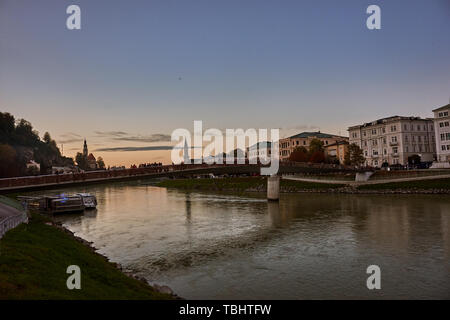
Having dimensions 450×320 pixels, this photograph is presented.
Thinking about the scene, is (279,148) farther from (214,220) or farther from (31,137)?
(31,137)

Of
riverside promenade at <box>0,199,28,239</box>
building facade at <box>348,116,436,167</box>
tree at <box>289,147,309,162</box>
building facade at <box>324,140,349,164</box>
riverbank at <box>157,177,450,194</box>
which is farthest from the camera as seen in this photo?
building facade at <box>324,140,349,164</box>

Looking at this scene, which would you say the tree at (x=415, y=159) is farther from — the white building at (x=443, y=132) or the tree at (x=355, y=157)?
the tree at (x=355, y=157)

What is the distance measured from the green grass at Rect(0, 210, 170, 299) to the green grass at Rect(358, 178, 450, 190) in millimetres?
55542

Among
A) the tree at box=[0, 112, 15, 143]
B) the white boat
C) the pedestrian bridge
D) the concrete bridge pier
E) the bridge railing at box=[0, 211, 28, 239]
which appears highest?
the tree at box=[0, 112, 15, 143]

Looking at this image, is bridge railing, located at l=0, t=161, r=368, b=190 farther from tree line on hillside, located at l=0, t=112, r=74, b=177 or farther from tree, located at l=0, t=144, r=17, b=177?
tree line on hillside, located at l=0, t=112, r=74, b=177

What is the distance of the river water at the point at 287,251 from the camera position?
14.8m

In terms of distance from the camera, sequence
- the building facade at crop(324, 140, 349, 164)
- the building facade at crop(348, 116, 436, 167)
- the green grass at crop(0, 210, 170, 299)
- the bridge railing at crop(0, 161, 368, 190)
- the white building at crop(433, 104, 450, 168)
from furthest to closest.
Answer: the building facade at crop(324, 140, 349, 164) < the building facade at crop(348, 116, 436, 167) < the white building at crop(433, 104, 450, 168) < the bridge railing at crop(0, 161, 368, 190) < the green grass at crop(0, 210, 170, 299)

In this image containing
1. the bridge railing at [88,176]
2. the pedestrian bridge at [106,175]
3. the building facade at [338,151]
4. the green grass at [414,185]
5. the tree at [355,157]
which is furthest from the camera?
the building facade at [338,151]

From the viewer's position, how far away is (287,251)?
21562 mm

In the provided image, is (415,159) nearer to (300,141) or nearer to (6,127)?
(300,141)

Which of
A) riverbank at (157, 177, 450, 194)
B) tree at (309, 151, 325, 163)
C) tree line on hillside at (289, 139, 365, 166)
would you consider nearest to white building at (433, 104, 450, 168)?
tree line on hillside at (289, 139, 365, 166)

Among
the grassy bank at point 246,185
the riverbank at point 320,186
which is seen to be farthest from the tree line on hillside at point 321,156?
the grassy bank at point 246,185

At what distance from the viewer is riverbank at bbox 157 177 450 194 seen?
54.6 m

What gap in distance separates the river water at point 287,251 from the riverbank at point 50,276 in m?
2.86
